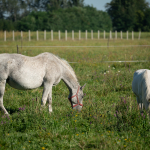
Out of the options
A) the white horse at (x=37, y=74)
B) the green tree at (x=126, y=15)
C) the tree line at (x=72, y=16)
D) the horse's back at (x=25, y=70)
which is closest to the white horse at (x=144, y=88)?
the white horse at (x=37, y=74)

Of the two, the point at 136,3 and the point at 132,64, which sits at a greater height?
the point at 136,3

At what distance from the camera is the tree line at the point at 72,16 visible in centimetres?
4231

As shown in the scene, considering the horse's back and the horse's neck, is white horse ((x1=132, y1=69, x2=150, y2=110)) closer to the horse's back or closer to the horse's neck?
the horse's neck

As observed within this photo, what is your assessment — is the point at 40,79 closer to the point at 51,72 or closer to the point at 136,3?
the point at 51,72

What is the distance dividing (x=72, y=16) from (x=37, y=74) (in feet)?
137

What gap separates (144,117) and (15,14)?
53.7m

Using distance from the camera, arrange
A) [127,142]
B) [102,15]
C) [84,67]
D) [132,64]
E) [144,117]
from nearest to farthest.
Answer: [127,142], [144,117], [84,67], [132,64], [102,15]

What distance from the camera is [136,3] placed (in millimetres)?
58000

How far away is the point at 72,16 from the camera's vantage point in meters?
44.9

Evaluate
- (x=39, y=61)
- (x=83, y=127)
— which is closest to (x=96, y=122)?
(x=83, y=127)

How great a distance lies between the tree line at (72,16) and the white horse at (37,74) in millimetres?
37168

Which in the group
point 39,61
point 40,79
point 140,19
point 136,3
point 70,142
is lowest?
point 70,142

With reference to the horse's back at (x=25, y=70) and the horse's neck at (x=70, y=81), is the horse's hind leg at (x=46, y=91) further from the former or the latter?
the horse's neck at (x=70, y=81)

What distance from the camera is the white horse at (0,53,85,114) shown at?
4.71 m
